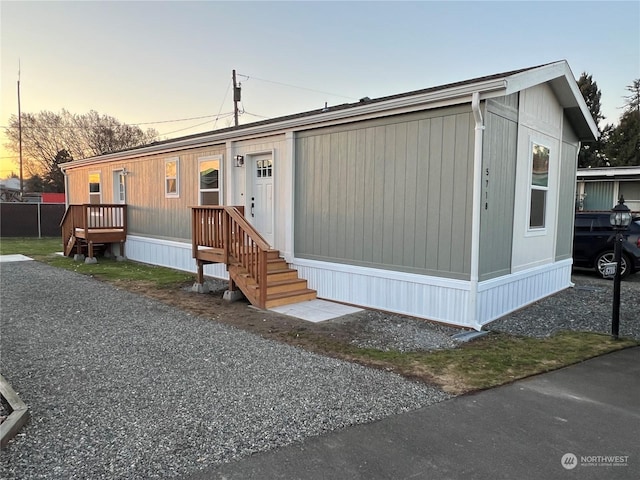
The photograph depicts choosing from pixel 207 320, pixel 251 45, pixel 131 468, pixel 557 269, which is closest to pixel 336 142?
pixel 207 320

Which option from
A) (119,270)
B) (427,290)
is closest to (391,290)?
(427,290)

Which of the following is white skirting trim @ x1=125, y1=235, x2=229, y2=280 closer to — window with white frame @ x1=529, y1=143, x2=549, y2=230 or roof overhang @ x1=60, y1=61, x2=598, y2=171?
roof overhang @ x1=60, y1=61, x2=598, y2=171

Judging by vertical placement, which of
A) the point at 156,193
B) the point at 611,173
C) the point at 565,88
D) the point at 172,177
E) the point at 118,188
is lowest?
the point at 156,193

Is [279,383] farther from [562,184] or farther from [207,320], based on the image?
[562,184]

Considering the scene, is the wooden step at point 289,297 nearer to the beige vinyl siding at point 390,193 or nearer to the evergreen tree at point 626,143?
the beige vinyl siding at point 390,193

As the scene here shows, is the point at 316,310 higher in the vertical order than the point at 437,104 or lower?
lower

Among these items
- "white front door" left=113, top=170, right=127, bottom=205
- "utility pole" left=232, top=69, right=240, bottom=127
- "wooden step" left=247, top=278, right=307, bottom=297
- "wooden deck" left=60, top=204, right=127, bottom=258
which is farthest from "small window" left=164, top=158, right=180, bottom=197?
"utility pole" left=232, top=69, right=240, bottom=127

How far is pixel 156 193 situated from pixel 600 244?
10705mm

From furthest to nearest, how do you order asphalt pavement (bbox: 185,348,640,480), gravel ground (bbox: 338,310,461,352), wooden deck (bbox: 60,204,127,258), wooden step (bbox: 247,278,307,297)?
wooden deck (bbox: 60,204,127,258)
wooden step (bbox: 247,278,307,297)
gravel ground (bbox: 338,310,461,352)
asphalt pavement (bbox: 185,348,640,480)

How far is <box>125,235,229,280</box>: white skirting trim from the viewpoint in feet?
30.1

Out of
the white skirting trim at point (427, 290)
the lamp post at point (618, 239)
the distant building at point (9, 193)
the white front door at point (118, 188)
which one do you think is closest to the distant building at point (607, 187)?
the white skirting trim at point (427, 290)

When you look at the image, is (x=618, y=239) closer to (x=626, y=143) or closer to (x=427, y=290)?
(x=427, y=290)

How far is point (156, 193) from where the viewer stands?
10.9 m

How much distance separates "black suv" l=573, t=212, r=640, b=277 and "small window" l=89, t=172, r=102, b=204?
13432mm
